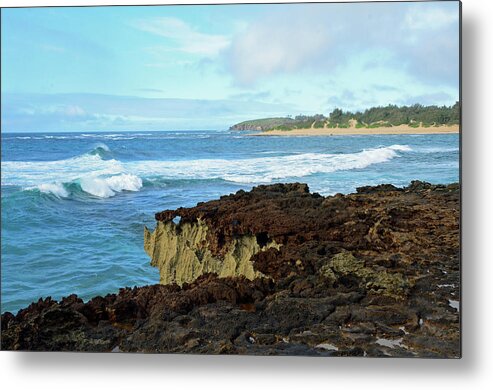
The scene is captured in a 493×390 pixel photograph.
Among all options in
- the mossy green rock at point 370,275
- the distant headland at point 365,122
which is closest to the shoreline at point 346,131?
the distant headland at point 365,122

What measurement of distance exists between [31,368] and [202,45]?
83.9 inches

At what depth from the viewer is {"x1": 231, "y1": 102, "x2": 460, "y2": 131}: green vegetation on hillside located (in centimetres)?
400

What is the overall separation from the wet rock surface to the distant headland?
325 millimetres

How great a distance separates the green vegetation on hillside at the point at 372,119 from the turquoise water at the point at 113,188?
0.08 metres

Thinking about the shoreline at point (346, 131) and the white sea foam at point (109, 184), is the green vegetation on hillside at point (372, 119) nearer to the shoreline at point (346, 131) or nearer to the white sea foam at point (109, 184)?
the shoreline at point (346, 131)

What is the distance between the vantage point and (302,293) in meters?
4.04

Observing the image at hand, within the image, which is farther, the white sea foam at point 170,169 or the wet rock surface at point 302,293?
the white sea foam at point 170,169

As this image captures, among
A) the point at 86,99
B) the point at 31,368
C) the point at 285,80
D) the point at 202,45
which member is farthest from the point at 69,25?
the point at 31,368

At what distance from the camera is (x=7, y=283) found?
4145 millimetres

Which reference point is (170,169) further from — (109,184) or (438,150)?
(438,150)

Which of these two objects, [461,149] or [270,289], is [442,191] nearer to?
[461,149]

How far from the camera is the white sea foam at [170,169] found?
4137 mm

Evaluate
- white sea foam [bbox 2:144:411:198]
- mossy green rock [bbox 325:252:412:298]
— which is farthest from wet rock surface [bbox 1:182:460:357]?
white sea foam [bbox 2:144:411:198]

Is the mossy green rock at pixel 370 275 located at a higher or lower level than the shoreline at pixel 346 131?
lower
